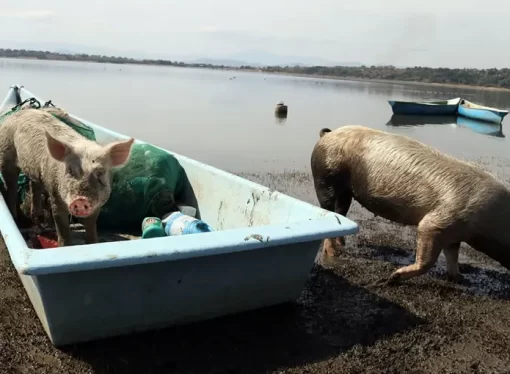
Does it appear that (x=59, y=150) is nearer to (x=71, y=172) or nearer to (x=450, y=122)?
(x=71, y=172)

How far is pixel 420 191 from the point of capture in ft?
20.2

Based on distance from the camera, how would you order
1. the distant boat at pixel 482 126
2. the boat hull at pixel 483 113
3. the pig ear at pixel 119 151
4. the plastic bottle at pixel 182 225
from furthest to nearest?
the boat hull at pixel 483 113, the distant boat at pixel 482 126, the plastic bottle at pixel 182 225, the pig ear at pixel 119 151

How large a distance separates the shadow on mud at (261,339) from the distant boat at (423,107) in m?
28.9

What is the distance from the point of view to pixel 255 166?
13859mm

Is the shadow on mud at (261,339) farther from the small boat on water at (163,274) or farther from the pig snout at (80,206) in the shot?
the pig snout at (80,206)

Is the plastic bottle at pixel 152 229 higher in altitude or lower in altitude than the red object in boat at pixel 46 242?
higher

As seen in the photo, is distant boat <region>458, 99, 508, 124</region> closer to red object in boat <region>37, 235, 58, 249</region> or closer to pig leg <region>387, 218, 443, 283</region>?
pig leg <region>387, 218, 443, 283</region>

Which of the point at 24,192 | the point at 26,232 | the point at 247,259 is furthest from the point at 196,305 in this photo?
the point at 24,192

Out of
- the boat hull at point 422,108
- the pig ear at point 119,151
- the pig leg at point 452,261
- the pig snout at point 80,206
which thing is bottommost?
the boat hull at point 422,108

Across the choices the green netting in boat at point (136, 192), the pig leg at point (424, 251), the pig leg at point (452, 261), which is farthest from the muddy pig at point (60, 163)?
the pig leg at point (452, 261)

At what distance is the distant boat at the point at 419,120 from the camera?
1172 inches

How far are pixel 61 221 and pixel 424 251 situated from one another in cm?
363

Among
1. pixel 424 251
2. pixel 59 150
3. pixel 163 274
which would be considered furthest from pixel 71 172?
pixel 424 251

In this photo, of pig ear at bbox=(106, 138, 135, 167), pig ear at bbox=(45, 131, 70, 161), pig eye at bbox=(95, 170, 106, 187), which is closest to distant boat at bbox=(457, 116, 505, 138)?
pig ear at bbox=(106, 138, 135, 167)
